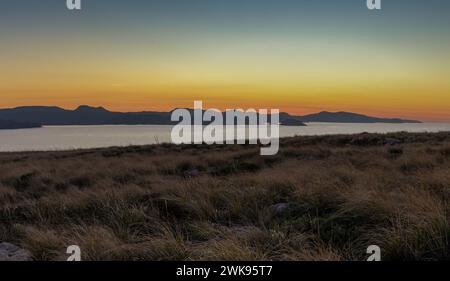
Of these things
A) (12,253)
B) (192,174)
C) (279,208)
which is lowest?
(192,174)

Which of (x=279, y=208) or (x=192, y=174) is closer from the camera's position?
(x=279, y=208)

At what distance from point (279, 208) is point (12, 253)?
12.8 ft

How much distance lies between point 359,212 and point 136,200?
14.1 feet

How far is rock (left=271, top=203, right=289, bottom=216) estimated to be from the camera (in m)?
6.18

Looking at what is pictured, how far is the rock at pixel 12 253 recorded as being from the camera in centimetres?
461

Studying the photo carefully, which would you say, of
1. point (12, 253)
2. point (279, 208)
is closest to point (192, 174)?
point (279, 208)

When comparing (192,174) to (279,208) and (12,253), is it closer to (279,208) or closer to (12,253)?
(279,208)

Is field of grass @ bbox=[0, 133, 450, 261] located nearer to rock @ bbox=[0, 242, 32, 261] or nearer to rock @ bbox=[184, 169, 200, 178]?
rock @ bbox=[0, 242, 32, 261]

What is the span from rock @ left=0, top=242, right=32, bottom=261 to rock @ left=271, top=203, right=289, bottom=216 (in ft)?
11.7

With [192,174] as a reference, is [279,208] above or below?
above

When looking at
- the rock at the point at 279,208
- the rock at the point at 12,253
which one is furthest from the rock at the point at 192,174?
the rock at the point at 12,253

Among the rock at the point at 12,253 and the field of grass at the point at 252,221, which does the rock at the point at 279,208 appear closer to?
the field of grass at the point at 252,221

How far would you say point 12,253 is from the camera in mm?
4844

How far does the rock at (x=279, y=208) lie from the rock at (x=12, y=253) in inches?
140
